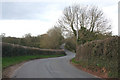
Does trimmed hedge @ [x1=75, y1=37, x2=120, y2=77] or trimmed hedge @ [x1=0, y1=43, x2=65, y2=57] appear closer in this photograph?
trimmed hedge @ [x1=75, y1=37, x2=120, y2=77]

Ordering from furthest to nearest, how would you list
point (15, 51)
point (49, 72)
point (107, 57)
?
point (15, 51) < point (49, 72) < point (107, 57)

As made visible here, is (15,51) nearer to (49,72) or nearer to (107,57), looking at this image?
(49,72)

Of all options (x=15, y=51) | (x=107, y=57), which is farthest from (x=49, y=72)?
(x=15, y=51)

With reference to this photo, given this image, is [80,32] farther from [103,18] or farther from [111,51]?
[111,51]

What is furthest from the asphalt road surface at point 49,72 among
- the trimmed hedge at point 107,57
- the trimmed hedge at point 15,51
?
the trimmed hedge at point 15,51

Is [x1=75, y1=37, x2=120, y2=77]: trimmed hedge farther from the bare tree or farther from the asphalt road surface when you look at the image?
the bare tree

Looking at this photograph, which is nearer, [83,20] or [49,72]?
[49,72]

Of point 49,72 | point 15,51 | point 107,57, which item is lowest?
point 49,72

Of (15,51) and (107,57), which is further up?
(107,57)

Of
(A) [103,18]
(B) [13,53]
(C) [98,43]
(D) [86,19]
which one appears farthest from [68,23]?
(C) [98,43]

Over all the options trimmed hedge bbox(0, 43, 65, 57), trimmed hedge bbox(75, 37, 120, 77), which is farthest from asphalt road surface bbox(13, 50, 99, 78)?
trimmed hedge bbox(0, 43, 65, 57)

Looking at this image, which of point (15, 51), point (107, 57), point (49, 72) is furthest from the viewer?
point (15, 51)

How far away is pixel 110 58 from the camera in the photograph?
1285 centimetres

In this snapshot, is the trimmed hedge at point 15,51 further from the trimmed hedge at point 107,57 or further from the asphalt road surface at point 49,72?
the trimmed hedge at point 107,57
